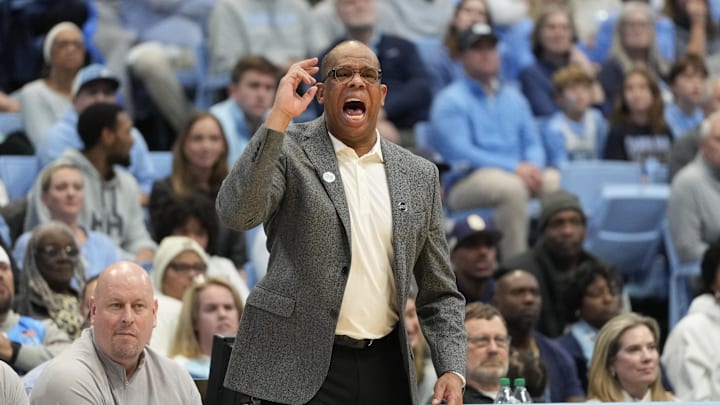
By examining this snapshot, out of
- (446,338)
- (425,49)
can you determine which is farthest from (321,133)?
(425,49)

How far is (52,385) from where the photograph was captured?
4.07 m

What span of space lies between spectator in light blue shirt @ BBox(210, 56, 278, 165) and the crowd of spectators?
12 mm

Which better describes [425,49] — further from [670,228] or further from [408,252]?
[408,252]

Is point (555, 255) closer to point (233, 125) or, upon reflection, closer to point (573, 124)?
point (573, 124)

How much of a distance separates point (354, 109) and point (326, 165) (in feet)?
0.53

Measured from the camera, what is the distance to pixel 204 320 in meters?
6.41

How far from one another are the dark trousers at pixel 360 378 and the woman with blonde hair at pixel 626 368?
2.74 m

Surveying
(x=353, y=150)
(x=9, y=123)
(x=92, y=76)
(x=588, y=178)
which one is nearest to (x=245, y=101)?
(x=92, y=76)

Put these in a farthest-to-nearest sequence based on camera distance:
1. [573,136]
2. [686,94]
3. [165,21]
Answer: [686,94] < [573,136] < [165,21]

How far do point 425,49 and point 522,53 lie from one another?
0.81 meters

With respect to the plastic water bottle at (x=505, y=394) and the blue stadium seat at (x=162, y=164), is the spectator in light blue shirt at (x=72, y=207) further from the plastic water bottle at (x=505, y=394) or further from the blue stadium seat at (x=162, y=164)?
the plastic water bottle at (x=505, y=394)

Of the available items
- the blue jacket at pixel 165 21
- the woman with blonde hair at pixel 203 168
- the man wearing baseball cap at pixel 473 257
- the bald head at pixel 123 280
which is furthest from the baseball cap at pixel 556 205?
the bald head at pixel 123 280

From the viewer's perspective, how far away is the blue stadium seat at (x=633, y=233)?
8.65 m

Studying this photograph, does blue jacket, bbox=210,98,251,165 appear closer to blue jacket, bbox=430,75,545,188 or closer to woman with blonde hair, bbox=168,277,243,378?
blue jacket, bbox=430,75,545,188
